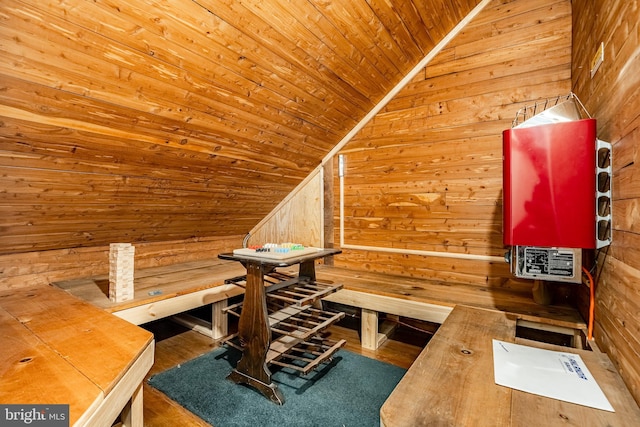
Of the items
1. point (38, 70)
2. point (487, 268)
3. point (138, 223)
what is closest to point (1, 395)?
point (38, 70)

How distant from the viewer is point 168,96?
69.9 inches

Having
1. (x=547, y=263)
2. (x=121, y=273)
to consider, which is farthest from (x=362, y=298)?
(x=121, y=273)

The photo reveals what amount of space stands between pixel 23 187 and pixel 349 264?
2.45m

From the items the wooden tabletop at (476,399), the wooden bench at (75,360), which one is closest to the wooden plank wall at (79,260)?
the wooden bench at (75,360)

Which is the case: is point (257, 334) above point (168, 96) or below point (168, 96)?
below

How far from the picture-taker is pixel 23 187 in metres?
1.82

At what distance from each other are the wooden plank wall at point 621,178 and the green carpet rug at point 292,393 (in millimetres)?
1147

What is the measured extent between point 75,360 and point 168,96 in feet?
4.39

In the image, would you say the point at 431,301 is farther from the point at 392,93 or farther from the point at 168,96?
the point at 168,96

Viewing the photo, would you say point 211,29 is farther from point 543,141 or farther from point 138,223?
point 138,223

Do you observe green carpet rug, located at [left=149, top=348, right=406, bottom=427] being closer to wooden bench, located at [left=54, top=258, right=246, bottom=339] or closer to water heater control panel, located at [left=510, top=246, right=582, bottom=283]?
wooden bench, located at [left=54, top=258, right=246, bottom=339]

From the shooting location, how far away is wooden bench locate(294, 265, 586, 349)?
181 cm

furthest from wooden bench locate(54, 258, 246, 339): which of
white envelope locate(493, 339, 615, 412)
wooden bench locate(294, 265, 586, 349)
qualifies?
white envelope locate(493, 339, 615, 412)

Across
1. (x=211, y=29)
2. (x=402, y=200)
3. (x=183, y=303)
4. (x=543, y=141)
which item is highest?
(x=211, y=29)
